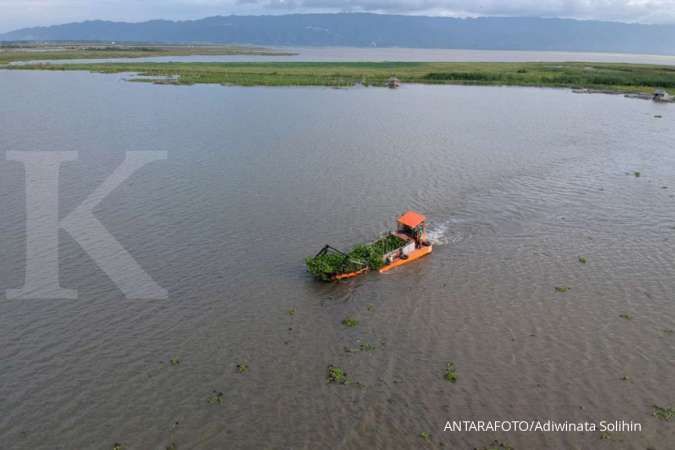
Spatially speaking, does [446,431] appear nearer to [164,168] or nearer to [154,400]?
[154,400]

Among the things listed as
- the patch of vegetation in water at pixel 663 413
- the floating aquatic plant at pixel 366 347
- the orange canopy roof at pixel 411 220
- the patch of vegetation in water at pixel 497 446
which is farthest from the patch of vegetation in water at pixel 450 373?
the orange canopy roof at pixel 411 220

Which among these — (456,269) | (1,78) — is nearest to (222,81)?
(1,78)

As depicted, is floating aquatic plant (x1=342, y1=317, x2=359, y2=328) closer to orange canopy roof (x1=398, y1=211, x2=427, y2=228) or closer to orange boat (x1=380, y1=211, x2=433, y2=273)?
orange boat (x1=380, y1=211, x2=433, y2=273)

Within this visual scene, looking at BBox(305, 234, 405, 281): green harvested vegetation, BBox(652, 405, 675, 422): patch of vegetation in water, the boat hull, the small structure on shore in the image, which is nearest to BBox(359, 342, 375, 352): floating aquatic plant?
BBox(305, 234, 405, 281): green harvested vegetation

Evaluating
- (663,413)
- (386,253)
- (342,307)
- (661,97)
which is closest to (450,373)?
(342,307)

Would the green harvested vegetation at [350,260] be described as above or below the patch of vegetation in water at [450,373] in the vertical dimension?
above

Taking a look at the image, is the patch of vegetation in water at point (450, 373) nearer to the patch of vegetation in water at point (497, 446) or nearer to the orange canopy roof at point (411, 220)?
the patch of vegetation in water at point (497, 446)
